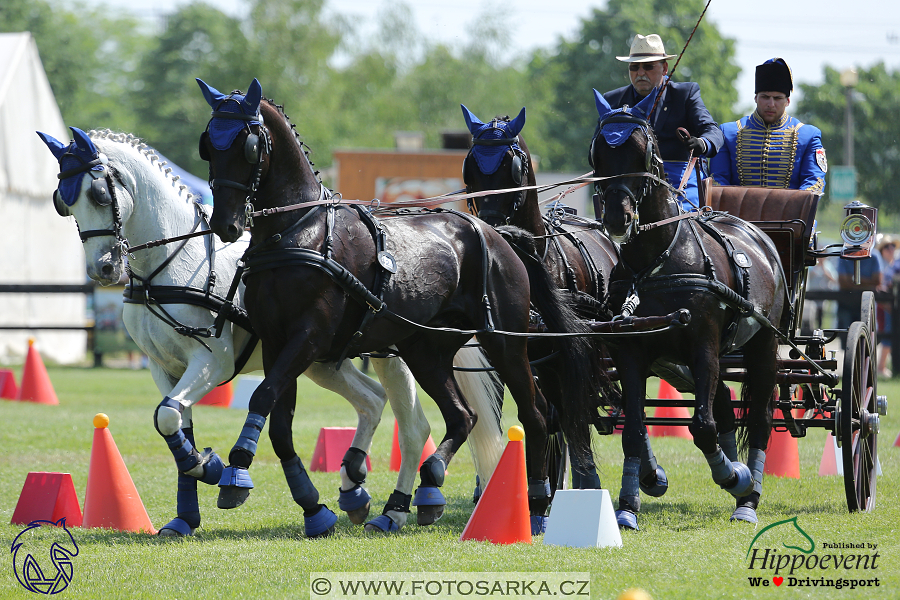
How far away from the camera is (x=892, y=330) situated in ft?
52.7

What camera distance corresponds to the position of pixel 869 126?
1439 inches

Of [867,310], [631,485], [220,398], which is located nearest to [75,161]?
[631,485]

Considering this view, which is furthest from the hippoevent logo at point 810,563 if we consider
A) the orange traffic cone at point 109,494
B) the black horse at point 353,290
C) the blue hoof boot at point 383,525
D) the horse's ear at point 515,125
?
the orange traffic cone at point 109,494

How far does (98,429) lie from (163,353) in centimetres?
61

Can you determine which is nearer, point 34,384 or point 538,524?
point 538,524

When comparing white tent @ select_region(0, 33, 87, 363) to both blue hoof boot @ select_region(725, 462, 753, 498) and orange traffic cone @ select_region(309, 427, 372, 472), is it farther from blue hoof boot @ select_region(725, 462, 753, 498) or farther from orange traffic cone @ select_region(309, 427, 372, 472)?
blue hoof boot @ select_region(725, 462, 753, 498)

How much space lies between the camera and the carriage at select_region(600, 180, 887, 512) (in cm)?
625

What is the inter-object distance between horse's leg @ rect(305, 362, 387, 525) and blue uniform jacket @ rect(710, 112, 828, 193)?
311 centimetres

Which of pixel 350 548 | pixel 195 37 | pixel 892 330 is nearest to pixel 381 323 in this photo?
pixel 350 548

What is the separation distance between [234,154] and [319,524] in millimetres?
1987

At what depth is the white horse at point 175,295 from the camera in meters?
5.60

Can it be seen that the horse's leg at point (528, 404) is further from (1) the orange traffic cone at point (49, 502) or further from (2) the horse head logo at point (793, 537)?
(1) the orange traffic cone at point (49, 502)

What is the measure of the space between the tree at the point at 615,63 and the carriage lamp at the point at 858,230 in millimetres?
22579

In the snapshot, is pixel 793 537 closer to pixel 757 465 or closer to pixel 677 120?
pixel 757 465
